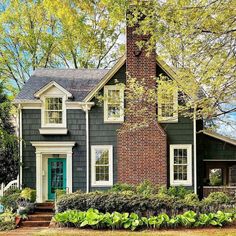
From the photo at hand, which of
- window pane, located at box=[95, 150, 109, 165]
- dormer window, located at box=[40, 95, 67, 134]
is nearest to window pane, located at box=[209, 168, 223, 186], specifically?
window pane, located at box=[95, 150, 109, 165]

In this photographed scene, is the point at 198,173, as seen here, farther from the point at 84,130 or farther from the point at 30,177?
the point at 30,177

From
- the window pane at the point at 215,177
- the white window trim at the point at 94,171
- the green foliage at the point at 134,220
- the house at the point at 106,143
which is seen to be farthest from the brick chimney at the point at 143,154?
the window pane at the point at 215,177

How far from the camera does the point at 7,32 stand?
31.8m

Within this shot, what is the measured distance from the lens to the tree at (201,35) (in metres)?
10.4

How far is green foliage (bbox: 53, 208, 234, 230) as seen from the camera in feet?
49.9

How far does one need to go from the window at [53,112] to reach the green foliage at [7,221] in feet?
15.8

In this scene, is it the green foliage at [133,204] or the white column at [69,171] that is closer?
the green foliage at [133,204]

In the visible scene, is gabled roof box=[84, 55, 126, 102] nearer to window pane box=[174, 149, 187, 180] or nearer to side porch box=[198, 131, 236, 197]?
window pane box=[174, 149, 187, 180]

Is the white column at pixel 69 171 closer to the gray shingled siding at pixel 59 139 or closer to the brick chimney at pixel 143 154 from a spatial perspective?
the gray shingled siding at pixel 59 139

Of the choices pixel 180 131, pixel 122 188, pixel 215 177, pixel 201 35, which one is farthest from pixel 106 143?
pixel 201 35

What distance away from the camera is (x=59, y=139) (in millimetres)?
20609

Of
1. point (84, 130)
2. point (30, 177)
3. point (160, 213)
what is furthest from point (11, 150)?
point (160, 213)

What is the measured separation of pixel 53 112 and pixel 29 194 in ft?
13.3

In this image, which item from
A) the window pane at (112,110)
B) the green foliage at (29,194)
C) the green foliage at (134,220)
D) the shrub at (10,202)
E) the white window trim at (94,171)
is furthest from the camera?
the window pane at (112,110)
